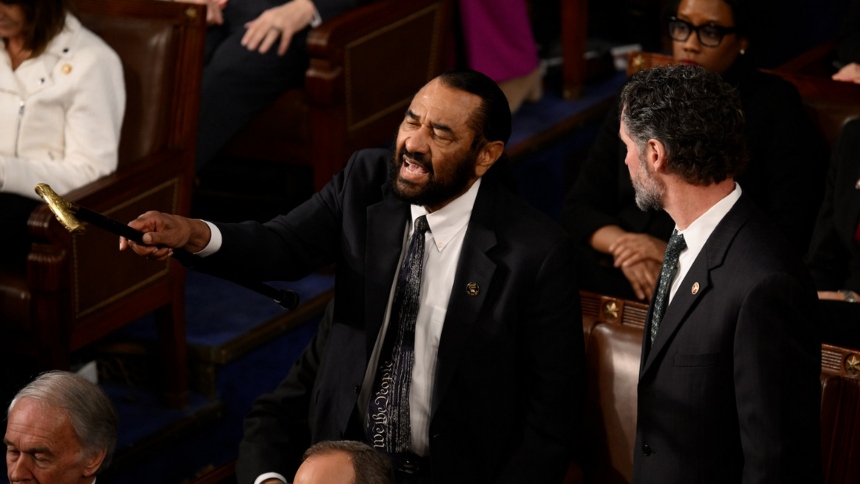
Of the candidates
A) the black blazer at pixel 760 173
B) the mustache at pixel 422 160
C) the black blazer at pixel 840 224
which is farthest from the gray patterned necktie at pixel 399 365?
the black blazer at pixel 840 224

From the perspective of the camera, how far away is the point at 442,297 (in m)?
2.15

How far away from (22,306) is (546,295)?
1.35 m

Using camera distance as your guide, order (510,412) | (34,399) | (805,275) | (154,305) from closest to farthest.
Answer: (805,275), (34,399), (510,412), (154,305)

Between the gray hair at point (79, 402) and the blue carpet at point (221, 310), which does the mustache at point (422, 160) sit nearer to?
the gray hair at point (79, 402)

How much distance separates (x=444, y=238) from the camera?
2.17 meters

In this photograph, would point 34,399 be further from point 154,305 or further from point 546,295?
point 154,305

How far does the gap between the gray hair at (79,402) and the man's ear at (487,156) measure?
769 mm

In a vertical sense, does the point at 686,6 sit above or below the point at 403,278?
above

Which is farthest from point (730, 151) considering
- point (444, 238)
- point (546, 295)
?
point (444, 238)

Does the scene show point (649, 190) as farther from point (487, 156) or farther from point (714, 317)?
point (487, 156)

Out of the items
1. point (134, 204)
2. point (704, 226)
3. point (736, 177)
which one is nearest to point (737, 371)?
point (704, 226)

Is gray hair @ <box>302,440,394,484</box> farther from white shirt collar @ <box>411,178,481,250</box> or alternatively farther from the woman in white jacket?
the woman in white jacket

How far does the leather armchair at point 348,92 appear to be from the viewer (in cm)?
350

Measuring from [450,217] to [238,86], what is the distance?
1633mm
